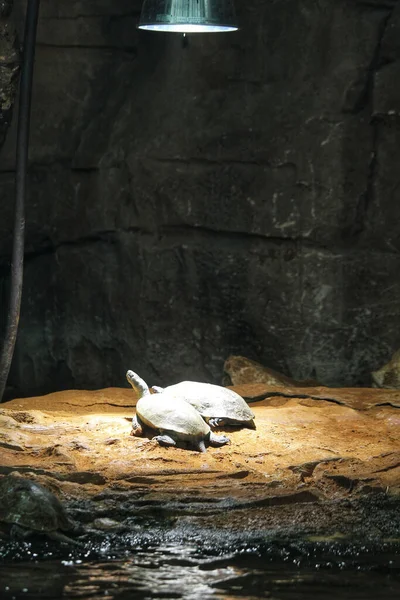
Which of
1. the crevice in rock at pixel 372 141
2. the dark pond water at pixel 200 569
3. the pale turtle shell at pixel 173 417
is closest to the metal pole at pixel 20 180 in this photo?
the pale turtle shell at pixel 173 417

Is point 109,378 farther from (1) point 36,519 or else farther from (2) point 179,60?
(1) point 36,519

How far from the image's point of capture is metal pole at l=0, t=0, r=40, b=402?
32.3 feet

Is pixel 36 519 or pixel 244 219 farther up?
pixel 244 219

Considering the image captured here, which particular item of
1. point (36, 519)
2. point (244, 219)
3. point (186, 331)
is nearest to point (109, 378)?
point (186, 331)

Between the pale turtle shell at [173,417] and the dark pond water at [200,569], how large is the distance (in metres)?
1.46

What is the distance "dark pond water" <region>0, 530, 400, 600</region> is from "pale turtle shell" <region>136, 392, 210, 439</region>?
57.3 inches

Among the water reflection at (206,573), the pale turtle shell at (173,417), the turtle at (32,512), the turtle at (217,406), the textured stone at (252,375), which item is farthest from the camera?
the textured stone at (252,375)

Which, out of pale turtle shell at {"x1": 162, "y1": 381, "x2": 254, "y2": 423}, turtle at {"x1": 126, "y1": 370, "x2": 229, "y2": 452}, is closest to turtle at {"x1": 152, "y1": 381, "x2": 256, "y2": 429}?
pale turtle shell at {"x1": 162, "y1": 381, "x2": 254, "y2": 423}

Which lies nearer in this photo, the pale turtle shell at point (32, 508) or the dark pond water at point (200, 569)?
the dark pond water at point (200, 569)

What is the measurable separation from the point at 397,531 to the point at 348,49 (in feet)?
17.6

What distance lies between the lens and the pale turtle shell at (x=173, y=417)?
26.5ft

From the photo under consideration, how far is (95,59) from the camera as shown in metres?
11.8

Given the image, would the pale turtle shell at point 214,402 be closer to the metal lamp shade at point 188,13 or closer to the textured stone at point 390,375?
the textured stone at point 390,375

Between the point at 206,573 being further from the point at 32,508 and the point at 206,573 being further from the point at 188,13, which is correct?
the point at 188,13
